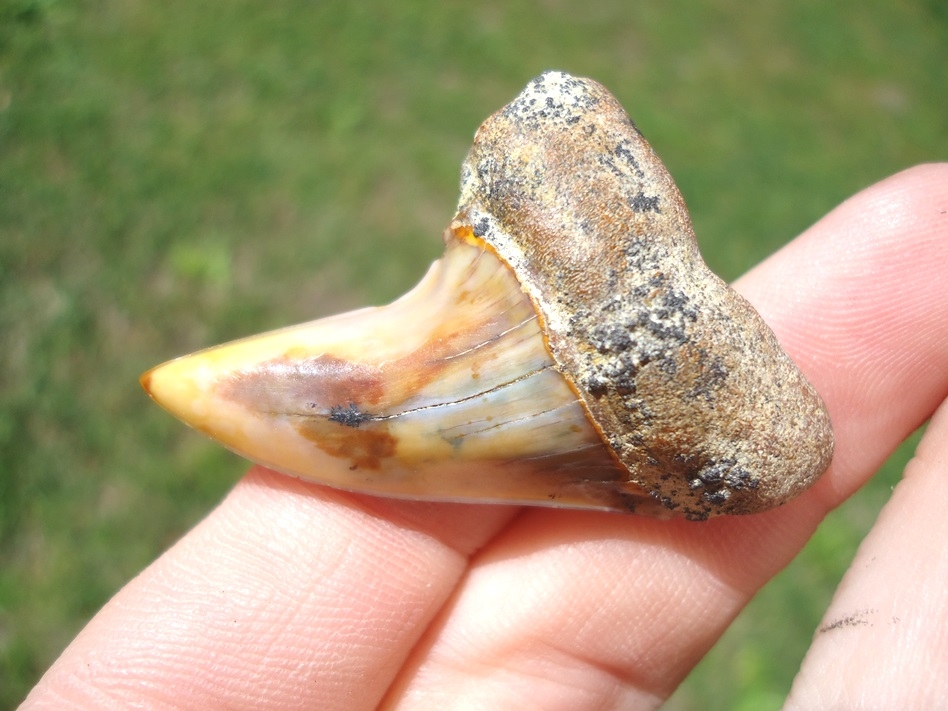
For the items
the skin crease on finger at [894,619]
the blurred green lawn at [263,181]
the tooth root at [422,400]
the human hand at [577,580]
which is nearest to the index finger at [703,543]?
the human hand at [577,580]

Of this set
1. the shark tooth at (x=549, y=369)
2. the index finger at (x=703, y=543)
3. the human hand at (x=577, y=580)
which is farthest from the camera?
the index finger at (x=703, y=543)

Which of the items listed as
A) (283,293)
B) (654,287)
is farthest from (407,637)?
(283,293)

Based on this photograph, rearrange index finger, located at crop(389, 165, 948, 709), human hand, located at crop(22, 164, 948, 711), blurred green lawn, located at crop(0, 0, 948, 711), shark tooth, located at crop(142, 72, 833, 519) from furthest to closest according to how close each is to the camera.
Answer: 1. blurred green lawn, located at crop(0, 0, 948, 711)
2. index finger, located at crop(389, 165, 948, 709)
3. human hand, located at crop(22, 164, 948, 711)
4. shark tooth, located at crop(142, 72, 833, 519)

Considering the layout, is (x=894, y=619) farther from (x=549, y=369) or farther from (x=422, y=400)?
(x=422, y=400)

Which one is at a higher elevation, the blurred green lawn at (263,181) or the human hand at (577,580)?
the blurred green lawn at (263,181)

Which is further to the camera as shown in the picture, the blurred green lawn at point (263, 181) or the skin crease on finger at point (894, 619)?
the blurred green lawn at point (263, 181)

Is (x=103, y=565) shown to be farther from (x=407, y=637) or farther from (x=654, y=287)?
(x=654, y=287)

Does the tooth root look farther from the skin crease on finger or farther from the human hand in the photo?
the skin crease on finger

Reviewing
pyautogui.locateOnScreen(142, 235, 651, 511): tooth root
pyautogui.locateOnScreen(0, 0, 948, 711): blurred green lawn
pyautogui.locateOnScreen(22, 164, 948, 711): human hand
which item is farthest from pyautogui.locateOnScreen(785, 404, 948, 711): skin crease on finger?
pyautogui.locateOnScreen(0, 0, 948, 711): blurred green lawn

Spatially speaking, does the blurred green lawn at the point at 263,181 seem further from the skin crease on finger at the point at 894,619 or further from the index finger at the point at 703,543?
the skin crease on finger at the point at 894,619
